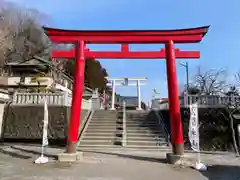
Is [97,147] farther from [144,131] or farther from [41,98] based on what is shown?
[41,98]

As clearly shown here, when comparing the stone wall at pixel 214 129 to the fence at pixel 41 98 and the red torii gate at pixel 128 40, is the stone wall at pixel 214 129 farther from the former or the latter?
the fence at pixel 41 98

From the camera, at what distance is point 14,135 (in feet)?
53.4

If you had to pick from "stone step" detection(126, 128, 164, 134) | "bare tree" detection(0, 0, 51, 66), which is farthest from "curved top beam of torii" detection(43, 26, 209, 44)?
"bare tree" detection(0, 0, 51, 66)

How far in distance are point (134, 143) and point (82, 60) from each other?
20.3 feet

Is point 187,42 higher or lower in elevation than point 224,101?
higher

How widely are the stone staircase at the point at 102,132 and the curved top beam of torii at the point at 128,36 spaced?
19.9 ft

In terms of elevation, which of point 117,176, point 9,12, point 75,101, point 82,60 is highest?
point 9,12

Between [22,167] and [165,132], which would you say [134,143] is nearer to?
[165,132]

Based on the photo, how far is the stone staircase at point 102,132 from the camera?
48.3 feet

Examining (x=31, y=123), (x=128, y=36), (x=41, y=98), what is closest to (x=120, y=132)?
(x=31, y=123)

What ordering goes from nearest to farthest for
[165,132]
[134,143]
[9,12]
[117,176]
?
1. [117,176]
2. [134,143]
3. [165,132]
4. [9,12]

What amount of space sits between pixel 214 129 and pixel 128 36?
27.0 feet

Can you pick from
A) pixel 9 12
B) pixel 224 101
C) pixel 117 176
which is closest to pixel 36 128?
pixel 117 176

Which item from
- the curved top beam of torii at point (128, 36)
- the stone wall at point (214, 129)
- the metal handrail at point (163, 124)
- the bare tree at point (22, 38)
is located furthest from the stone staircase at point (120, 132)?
the bare tree at point (22, 38)
